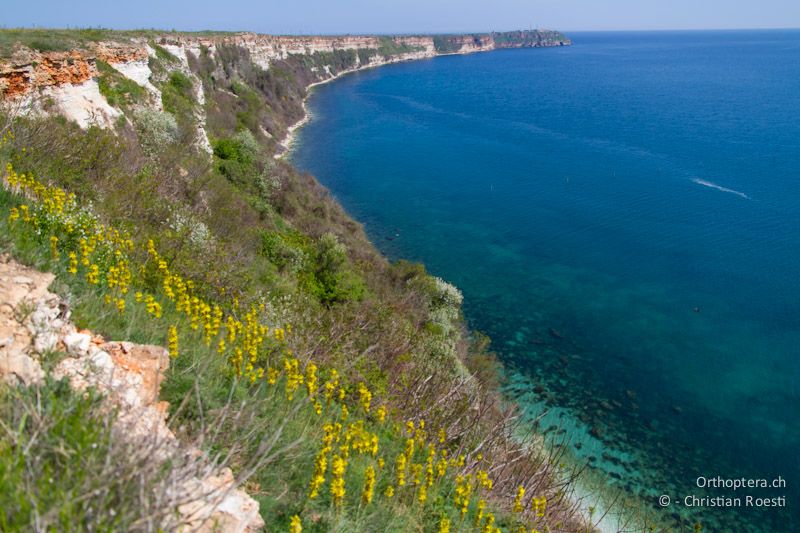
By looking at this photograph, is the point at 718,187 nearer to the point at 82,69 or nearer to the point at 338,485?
the point at 82,69

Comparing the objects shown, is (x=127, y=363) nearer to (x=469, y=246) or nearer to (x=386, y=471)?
(x=386, y=471)

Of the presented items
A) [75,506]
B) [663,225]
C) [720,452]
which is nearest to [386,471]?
[75,506]

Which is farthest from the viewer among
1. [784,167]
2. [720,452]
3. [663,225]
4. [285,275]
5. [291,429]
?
[784,167]

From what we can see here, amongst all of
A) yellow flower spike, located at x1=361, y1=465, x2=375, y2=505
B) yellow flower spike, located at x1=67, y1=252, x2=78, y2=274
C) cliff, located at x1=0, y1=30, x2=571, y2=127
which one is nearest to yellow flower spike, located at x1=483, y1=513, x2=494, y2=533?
yellow flower spike, located at x1=361, y1=465, x2=375, y2=505

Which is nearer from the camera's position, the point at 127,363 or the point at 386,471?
the point at 127,363

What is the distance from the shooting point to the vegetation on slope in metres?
4.35

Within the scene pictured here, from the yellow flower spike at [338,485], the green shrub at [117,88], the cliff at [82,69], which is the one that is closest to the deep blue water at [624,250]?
the yellow flower spike at [338,485]

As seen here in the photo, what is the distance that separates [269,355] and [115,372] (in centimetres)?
220

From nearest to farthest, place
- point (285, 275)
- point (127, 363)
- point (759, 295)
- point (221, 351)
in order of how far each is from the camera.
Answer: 1. point (127, 363)
2. point (221, 351)
3. point (285, 275)
4. point (759, 295)

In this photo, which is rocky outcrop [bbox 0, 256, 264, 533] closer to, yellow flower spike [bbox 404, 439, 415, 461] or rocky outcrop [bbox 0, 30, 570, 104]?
yellow flower spike [bbox 404, 439, 415, 461]

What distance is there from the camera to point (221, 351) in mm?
5332

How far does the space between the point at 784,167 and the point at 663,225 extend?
19625 mm

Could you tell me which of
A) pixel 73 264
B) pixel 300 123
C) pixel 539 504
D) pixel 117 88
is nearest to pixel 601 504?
pixel 539 504

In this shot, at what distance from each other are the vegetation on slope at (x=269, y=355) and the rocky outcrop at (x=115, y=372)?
8.3 inches
